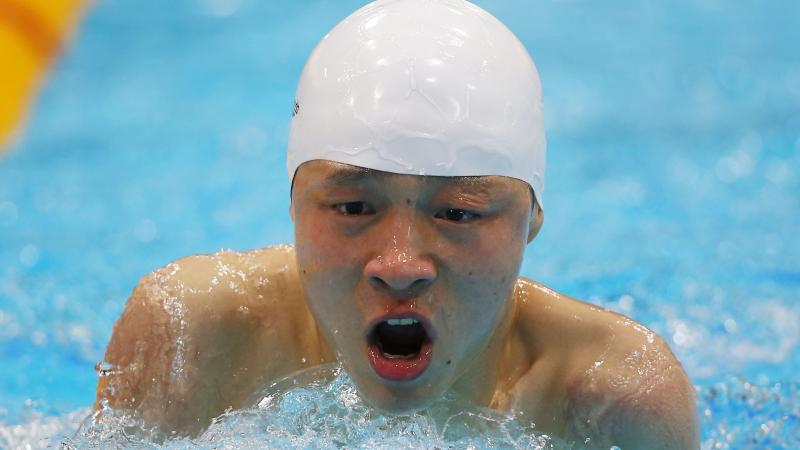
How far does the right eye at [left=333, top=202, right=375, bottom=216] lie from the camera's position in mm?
1680

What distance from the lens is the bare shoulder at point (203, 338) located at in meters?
1.97

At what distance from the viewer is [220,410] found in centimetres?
203

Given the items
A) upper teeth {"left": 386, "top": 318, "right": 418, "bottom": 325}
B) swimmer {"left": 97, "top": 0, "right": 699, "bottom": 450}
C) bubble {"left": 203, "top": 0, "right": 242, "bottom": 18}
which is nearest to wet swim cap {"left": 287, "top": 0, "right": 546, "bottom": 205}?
swimmer {"left": 97, "top": 0, "right": 699, "bottom": 450}

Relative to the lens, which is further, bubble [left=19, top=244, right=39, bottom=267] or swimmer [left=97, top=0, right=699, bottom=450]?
bubble [left=19, top=244, right=39, bottom=267]

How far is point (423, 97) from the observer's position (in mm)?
1714

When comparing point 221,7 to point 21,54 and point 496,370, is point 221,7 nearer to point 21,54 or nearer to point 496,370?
point 21,54

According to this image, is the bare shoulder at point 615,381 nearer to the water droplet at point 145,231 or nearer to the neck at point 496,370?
the neck at point 496,370

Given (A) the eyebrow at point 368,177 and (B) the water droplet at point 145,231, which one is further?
(B) the water droplet at point 145,231

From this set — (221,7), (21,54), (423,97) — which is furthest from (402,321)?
(221,7)

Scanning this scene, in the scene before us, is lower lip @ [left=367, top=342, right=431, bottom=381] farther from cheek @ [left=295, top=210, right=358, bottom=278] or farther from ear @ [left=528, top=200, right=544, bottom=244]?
ear @ [left=528, top=200, right=544, bottom=244]

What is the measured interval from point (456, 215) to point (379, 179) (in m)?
0.12

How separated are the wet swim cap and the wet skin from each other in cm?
3

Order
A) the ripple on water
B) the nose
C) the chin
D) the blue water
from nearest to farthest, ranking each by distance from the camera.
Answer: the nose
the chin
the ripple on water
the blue water

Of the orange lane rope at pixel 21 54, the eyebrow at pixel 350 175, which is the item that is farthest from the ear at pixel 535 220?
the orange lane rope at pixel 21 54
